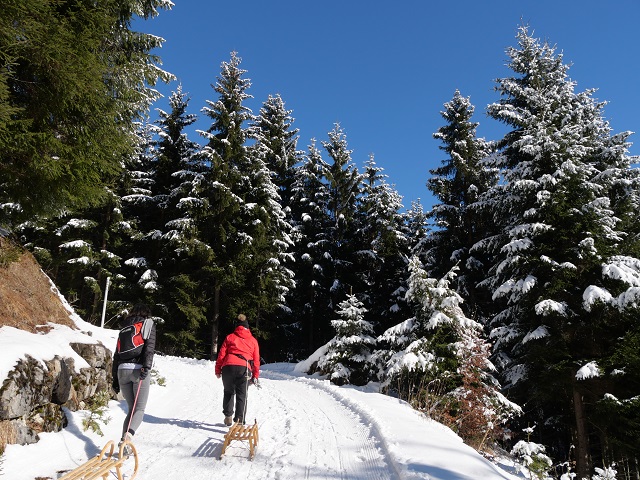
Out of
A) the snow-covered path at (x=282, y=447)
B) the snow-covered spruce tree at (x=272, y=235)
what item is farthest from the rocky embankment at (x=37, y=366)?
the snow-covered spruce tree at (x=272, y=235)

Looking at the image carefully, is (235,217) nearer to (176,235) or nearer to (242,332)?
(176,235)

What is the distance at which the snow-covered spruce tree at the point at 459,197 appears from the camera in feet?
60.0

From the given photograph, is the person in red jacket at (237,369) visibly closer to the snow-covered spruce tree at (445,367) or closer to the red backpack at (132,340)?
the red backpack at (132,340)

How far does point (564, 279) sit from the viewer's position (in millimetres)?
11867

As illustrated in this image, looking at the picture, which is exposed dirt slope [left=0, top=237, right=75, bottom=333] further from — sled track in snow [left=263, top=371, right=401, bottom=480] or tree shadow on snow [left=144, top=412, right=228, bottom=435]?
sled track in snow [left=263, top=371, right=401, bottom=480]

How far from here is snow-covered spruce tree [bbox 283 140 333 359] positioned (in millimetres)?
26500

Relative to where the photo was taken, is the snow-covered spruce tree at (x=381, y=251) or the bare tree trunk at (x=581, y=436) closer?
the bare tree trunk at (x=581, y=436)

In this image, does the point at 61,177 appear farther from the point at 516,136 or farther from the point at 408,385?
the point at 516,136

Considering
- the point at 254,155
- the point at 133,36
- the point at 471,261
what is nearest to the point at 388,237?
the point at 471,261

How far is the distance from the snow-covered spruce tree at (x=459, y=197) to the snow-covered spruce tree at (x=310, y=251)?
868 cm

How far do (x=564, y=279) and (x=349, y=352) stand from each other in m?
8.27

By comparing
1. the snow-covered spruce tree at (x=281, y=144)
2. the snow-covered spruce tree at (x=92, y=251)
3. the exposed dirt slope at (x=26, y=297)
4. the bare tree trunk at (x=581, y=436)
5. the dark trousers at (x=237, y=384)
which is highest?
the snow-covered spruce tree at (x=281, y=144)

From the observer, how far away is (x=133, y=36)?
8750mm

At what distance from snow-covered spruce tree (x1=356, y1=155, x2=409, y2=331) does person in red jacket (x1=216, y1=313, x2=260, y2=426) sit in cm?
1594
